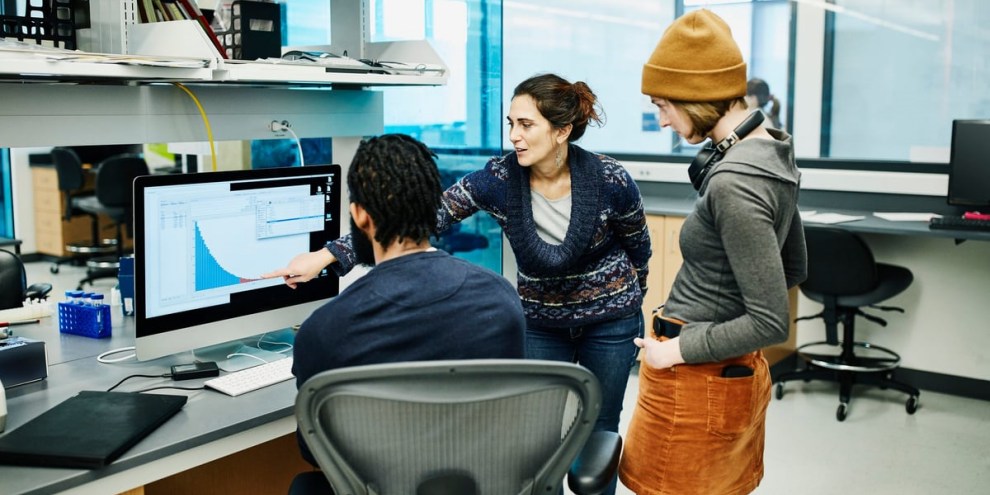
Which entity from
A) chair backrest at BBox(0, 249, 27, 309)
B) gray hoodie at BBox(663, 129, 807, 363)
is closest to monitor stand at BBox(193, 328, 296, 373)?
gray hoodie at BBox(663, 129, 807, 363)

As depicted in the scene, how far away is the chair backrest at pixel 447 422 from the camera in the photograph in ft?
4.00

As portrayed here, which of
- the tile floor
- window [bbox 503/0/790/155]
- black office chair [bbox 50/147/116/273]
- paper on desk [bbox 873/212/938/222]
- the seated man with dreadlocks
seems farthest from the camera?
black office chair [bbox 50/147/116/273]

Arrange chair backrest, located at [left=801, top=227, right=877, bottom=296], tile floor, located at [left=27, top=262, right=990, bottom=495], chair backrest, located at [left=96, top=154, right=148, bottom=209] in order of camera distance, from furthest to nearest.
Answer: chair backrest, located at [left=96, top=154, right=148, bottom=209] < chair backrest, located at [left=801, top=227, right=877, bottom=296] < tile floor, located at [left=27, top=262, right=990, bottom=495]

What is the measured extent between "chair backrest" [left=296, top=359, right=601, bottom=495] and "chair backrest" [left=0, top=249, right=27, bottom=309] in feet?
6.42

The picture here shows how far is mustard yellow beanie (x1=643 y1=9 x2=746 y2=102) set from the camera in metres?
1.66

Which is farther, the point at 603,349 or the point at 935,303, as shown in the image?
the point at 935,303

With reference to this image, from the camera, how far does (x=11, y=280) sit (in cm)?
290

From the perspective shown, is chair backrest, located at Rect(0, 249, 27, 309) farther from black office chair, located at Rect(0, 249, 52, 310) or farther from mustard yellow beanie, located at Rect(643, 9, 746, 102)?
mustard yellow beanie, located at Rect(643, 9, 746, 102)

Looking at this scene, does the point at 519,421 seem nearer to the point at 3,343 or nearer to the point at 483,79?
the point at 3,343

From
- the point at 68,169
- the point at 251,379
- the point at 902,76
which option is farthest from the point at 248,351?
the point at 68,169

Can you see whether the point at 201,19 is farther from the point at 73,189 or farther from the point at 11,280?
the point at 73,189

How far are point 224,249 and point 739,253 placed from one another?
1.10 metres

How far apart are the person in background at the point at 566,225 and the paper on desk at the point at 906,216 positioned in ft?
7.12

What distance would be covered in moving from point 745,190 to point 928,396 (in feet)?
10.1
